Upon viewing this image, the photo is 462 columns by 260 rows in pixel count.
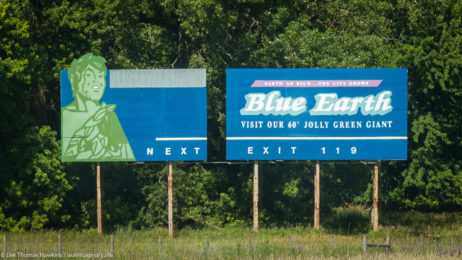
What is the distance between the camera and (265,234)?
27844 millimetres

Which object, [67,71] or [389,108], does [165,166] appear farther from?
[389,108]

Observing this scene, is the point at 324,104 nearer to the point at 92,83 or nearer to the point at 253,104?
the point at 253,104

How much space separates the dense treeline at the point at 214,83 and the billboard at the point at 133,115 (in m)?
2.52

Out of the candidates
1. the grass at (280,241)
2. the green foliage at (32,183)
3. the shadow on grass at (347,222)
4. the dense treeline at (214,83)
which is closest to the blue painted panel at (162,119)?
the green foliage at (32,183)

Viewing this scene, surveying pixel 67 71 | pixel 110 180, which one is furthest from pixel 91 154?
pixel 110 180

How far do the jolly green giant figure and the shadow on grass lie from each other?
10456 millimetres

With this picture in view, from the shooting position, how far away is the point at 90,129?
2681cm

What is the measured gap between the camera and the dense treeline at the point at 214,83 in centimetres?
2853

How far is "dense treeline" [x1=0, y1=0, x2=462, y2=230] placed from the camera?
93.6 feet

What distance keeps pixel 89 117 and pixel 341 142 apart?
1096 cm

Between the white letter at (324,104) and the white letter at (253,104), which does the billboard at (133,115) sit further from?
the white letter at (324,104)

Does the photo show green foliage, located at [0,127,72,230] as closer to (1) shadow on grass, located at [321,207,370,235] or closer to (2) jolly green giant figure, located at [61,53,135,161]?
(2) jolly green giant figure, located at [61,53,135,161]

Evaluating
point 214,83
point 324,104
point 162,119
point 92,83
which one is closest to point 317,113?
point 324,104

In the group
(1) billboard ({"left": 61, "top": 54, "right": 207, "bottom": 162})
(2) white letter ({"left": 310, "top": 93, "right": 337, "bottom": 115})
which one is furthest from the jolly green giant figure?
(2) white letter ({"left": 310, "top": 93, "right": 337, "bottom": 115})
